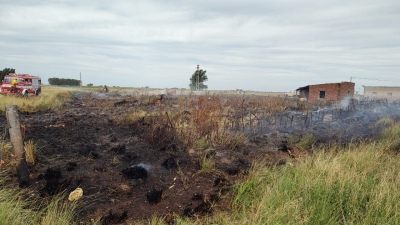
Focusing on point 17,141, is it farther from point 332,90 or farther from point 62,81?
point 62,81

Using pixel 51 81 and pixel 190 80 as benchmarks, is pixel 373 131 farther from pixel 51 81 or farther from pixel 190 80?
pixel 51 81

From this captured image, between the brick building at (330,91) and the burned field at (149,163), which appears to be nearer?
the burned field at (149,163)

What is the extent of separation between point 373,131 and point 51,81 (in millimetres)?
75691

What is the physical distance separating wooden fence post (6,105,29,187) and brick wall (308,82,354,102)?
31382 millimetres

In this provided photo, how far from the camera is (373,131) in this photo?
398 inches

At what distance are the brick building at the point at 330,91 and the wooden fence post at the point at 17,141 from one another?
31382 millimetres

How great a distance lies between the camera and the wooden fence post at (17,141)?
169 inches

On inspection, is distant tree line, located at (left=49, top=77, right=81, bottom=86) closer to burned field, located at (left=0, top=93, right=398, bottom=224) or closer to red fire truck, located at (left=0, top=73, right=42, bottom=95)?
red fire truck, located at (left=0, top=73, right=42, bottom=95)

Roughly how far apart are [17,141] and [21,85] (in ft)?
67.7

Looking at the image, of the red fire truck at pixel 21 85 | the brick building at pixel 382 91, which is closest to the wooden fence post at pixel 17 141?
the red fire truck at pixel 21 85

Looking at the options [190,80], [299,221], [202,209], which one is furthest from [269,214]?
[190,80]

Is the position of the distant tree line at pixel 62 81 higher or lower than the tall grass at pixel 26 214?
higher

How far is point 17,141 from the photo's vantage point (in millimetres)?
4371

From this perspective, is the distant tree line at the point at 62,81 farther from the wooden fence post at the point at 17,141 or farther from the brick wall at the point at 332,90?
the wooden fence post at the point at 17,141
